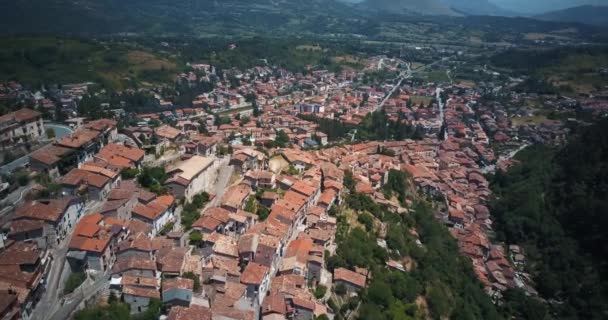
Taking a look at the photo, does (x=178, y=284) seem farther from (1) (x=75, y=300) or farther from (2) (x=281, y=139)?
(2) (x=281, y=139)

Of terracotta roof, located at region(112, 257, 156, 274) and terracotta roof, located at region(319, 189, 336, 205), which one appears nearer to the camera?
terracotta roof, located at region(112, 257, 156, 274)

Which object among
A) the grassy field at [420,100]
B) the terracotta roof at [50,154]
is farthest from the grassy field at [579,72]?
the terracotta roof at [50,154]

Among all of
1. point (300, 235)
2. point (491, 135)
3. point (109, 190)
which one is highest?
point (109, 190)

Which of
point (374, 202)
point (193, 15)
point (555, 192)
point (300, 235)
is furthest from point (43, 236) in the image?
point (193, 15)

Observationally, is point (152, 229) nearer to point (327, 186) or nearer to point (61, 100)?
point (327, 186)

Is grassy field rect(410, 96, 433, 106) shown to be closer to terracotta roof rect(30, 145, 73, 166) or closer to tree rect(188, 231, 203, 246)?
tree rect(188, 231, 203, 246)

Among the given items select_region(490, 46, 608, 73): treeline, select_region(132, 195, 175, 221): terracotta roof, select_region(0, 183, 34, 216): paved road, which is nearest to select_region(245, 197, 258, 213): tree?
select_region(132, 195, 175, 221): terracotta roof
